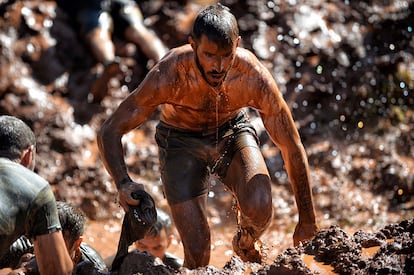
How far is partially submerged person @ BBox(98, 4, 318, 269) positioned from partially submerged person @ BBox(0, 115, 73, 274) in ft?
1.88

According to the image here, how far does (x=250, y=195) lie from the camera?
508cm

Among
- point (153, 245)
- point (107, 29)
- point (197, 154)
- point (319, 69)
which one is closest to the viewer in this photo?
point (197, 154)

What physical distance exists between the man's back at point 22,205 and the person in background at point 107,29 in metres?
4.96

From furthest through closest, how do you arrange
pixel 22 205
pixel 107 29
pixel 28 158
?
pixel 107 29 → pixel 28 158 → pixel 22 205

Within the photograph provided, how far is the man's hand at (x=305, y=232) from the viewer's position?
5148 millimetres

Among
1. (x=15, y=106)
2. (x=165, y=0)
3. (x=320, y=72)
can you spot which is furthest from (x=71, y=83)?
(x=320, y=72)

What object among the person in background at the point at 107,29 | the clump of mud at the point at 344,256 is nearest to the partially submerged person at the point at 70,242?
the clump of mud at the point at 344,256

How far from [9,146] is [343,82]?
5918mm

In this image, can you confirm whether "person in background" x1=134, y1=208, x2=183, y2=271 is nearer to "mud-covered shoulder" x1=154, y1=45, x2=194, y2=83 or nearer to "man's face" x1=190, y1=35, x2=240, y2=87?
"mud-covered shoulder" x1=154, y1=45, x2=194, y2=83

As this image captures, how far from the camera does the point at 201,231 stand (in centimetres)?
516

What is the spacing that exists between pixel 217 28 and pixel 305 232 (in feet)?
4.87

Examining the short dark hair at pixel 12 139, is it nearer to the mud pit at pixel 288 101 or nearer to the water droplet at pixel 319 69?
the mud pit at pixel 288 101

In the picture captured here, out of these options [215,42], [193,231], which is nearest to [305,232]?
[193,231]

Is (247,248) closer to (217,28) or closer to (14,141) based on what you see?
(217,28)
